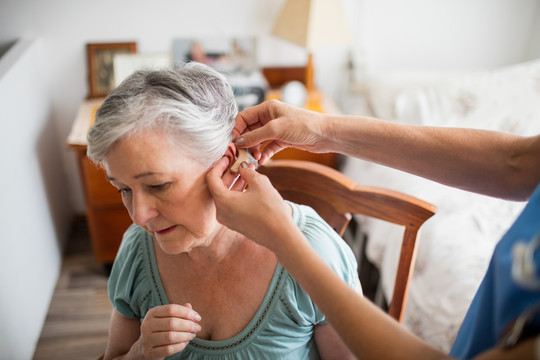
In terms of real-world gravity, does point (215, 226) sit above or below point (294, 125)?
below

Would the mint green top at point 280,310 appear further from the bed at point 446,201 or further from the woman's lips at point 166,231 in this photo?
the bed at point 446,201

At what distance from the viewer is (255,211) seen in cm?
72

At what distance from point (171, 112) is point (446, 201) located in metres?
1.25

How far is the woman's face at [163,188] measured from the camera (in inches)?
33.1

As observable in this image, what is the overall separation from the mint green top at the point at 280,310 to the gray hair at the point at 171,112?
29cm

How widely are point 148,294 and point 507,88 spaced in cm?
186

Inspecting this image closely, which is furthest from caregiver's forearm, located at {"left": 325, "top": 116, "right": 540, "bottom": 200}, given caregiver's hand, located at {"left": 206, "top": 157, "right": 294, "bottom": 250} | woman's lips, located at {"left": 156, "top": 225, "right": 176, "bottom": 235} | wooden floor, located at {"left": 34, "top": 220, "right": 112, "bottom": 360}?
wooden floor, located at {"left": 34, "top": 220, "right": 112, "bottom": 360}

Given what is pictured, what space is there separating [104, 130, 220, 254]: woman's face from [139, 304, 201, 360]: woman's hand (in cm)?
15

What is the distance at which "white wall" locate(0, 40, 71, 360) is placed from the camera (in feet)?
5.25

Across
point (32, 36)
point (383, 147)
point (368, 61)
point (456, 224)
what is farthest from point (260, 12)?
point (383, 147)

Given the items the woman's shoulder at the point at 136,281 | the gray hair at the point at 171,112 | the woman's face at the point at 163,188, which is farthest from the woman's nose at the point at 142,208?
the woman's shoulder at the point at 136,281

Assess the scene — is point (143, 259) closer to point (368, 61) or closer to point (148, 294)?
point (148, 294)

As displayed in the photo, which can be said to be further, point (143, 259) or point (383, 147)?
point (143, 259)

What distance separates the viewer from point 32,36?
2244mm
